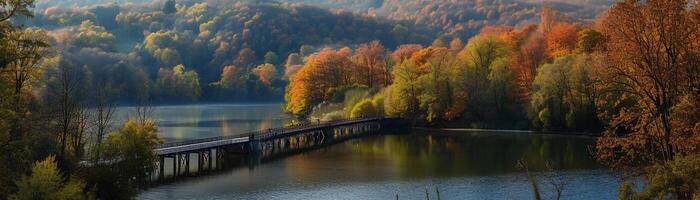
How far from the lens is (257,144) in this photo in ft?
193

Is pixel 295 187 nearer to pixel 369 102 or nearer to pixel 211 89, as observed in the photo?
pixel 369 102

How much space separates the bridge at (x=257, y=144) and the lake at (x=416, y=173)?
3279 mm

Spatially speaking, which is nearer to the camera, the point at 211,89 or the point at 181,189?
the point at 181,189

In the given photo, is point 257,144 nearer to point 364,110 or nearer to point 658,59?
point 364,110

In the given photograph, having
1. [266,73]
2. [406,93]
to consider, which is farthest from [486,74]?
[266,73]

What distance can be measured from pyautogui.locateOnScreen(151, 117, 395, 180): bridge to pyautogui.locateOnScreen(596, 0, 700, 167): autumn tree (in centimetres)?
2980

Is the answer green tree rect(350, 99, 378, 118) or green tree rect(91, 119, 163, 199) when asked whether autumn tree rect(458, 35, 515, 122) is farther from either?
green tree rect(91, 119, 163, 199)

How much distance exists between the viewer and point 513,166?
48.8 meters

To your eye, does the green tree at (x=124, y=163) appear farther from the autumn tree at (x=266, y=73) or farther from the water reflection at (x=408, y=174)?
the autumn tree at (x=266, y=73)

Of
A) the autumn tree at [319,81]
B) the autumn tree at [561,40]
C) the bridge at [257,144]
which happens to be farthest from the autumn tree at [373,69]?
the autumn tree at [561,40]

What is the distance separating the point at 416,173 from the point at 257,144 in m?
17.6

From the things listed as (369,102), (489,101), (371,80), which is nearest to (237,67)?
(371,80)

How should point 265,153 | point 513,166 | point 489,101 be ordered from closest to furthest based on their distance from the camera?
point 513,166
point 265,153
point 489,101

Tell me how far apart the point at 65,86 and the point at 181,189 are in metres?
8.49
